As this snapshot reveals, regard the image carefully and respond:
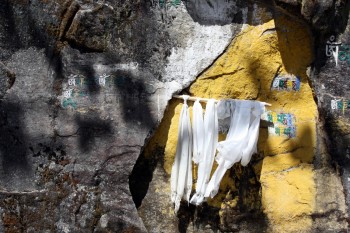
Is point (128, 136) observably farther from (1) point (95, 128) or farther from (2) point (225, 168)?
(2) point (225, 168)

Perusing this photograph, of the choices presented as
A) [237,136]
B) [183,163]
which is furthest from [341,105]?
[183,163]

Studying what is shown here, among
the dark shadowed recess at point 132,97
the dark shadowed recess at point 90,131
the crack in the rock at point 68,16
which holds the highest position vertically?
the crack in the rock at point 68,16

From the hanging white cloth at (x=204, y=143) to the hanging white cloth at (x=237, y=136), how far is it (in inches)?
1.4

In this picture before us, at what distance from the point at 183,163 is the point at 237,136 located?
33cm

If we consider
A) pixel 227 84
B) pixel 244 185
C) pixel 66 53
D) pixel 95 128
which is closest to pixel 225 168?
pixel 244 185

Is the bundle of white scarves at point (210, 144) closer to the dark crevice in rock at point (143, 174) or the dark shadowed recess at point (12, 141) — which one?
the dark crevice in rock at point (143, 174)


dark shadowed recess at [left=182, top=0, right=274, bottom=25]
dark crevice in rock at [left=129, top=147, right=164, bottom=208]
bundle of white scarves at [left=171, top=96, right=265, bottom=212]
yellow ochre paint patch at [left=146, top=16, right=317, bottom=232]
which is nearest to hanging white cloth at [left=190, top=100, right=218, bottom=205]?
bundle of white scarves at [left=171, top=96, right=265, bottom=212]

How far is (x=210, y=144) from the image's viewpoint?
3.48m

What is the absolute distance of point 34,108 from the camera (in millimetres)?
3473

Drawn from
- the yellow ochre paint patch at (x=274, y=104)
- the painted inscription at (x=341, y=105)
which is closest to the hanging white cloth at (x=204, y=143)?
the yellow ochre paint patch at (x=274, y=104)

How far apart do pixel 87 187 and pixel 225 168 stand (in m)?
0.76

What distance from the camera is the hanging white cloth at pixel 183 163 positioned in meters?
3.50

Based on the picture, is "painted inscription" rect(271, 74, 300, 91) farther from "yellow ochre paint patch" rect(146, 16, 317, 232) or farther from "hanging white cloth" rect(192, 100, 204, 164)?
"hanging white cloth" rect(192, 100, 204, 164)

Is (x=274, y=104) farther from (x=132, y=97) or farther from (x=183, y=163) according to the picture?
(x=132, y=97)
